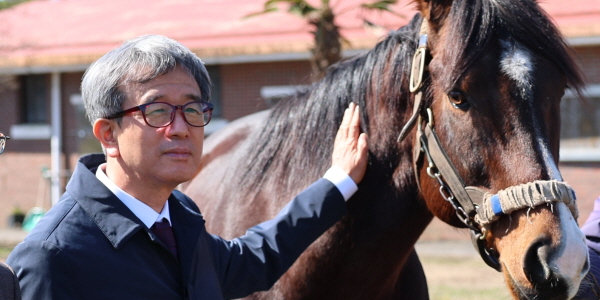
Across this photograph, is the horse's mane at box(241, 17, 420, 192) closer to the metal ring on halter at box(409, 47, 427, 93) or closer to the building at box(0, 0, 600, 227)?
the metal ring on halter at box(409, 47, 427, 93)

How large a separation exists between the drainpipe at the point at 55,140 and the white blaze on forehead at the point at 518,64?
1267cm

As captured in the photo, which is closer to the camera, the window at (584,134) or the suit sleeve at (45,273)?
the suit sleeve at (45,273)

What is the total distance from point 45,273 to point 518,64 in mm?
1531

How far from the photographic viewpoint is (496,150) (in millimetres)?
2082

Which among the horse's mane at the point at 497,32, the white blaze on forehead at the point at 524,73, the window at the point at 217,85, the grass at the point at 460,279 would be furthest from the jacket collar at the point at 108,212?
the window at the point at 217,85

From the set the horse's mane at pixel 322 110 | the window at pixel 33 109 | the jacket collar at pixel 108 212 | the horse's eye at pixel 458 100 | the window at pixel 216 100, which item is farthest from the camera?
the window at pixel 33 109

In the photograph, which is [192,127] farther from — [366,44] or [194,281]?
[366,44]

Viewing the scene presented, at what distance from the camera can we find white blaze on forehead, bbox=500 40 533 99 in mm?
2072

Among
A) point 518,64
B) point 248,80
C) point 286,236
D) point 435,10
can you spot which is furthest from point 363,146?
point 248,80

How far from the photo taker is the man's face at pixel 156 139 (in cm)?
189

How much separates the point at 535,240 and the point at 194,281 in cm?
102

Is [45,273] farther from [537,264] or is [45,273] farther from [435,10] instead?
[435,10]

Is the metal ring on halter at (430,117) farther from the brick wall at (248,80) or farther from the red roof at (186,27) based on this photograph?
the brick wall at (248,80)

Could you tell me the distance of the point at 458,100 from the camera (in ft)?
7.14
